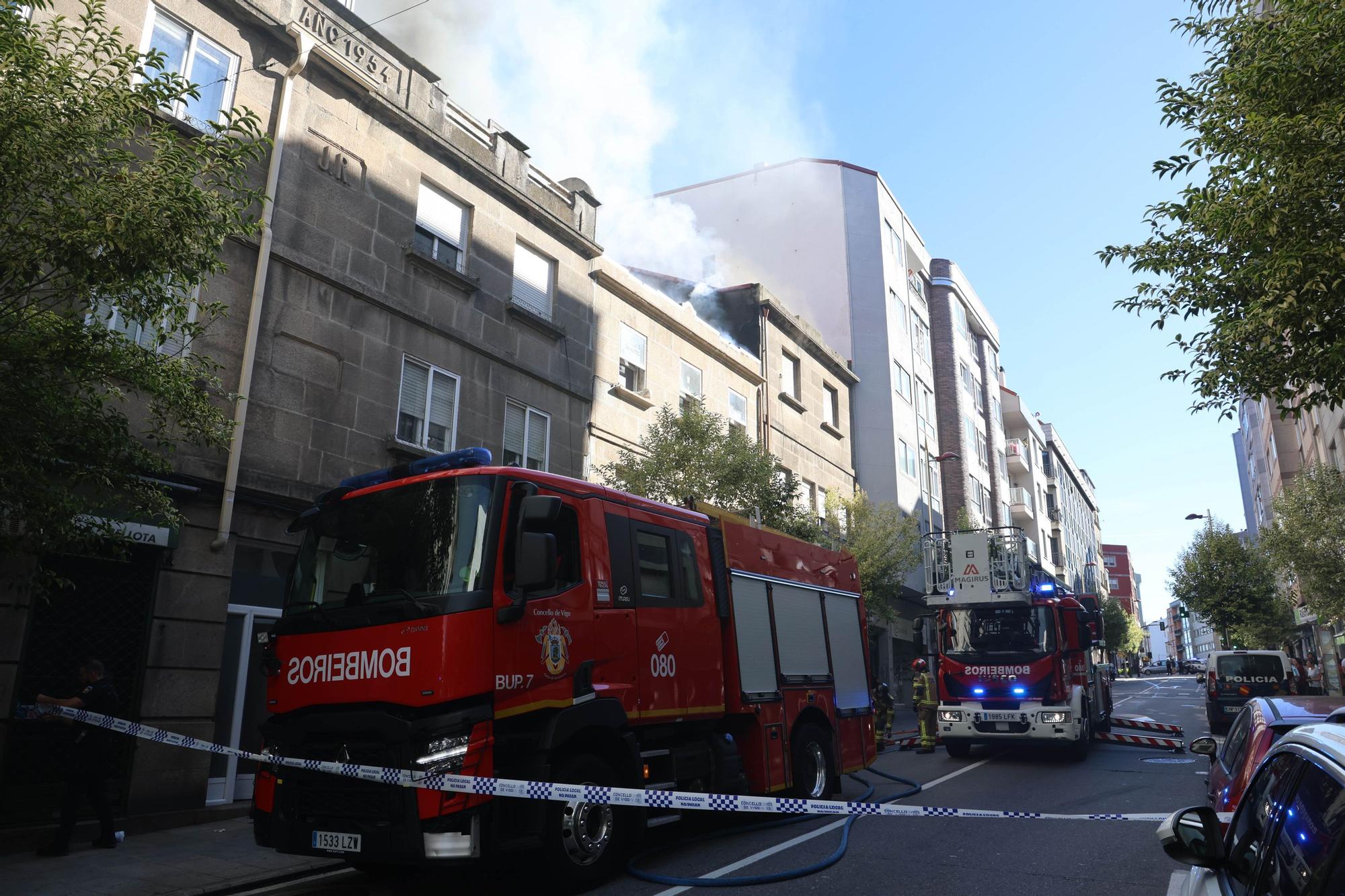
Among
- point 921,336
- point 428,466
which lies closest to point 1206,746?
point 428,466

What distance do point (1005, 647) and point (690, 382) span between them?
1013 centimetres

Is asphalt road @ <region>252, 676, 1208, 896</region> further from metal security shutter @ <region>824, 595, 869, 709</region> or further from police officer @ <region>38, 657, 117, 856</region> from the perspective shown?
police officer @ <region>38, 657, 117, 856</region>

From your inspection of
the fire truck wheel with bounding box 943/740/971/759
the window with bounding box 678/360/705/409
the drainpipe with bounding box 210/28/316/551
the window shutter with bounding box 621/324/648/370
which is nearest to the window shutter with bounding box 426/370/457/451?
the drainpipe with bounding box 210/28/316/551

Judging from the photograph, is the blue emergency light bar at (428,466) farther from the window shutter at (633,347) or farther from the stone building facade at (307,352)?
the window shutter at (633,347)

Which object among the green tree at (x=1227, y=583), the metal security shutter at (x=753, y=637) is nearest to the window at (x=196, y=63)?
the metal security shutter at (x=753, y=637)

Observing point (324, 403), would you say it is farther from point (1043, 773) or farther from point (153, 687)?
point (1043, 773)

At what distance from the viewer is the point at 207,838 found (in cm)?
912

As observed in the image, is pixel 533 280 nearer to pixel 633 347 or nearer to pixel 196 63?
pixel 633 347

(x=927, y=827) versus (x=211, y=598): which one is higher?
(x=211, y=598)

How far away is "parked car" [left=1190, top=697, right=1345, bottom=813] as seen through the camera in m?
5.20

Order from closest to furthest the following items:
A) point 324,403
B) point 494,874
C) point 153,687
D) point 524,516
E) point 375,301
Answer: point 524,516 < point 494,874 < point 153,687 < point 324,403 < point 375,301

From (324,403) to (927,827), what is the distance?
9.03 metres

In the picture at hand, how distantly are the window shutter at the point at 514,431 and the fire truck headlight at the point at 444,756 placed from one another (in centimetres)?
950

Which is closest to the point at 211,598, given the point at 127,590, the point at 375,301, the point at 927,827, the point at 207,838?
the point at 127,590
